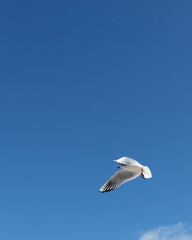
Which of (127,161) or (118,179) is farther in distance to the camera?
(118,179)

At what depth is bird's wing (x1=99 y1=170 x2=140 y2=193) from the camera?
1255cm

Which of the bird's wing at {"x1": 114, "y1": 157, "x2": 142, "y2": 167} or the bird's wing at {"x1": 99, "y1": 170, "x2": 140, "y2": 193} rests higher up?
the bird's wing at {"x1": 99, "y1": 170, "x2": 140, "y2": 193}

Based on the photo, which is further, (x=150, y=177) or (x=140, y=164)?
(x=150, y=177)

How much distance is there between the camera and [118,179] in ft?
41.5

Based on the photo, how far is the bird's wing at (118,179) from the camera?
1255 centimetres

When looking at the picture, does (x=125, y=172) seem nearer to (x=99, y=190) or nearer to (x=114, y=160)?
(x=99, y=190)

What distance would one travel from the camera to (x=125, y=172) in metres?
12.6

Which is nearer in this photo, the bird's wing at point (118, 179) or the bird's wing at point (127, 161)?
the bird's wing at point (127, 161)

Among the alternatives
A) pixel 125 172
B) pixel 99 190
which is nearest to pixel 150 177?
pixel 125 172

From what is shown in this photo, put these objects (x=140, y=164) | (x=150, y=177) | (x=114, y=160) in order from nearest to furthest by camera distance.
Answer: (x=114, y=160), (x=140, y=164), (x=150, y=177)

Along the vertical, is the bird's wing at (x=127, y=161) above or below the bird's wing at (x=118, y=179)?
below

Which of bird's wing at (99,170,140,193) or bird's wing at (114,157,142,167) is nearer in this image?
bird's wing at (114,157,142,167)

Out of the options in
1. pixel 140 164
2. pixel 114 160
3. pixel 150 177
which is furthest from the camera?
pixel 150 177

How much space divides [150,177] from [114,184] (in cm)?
139
